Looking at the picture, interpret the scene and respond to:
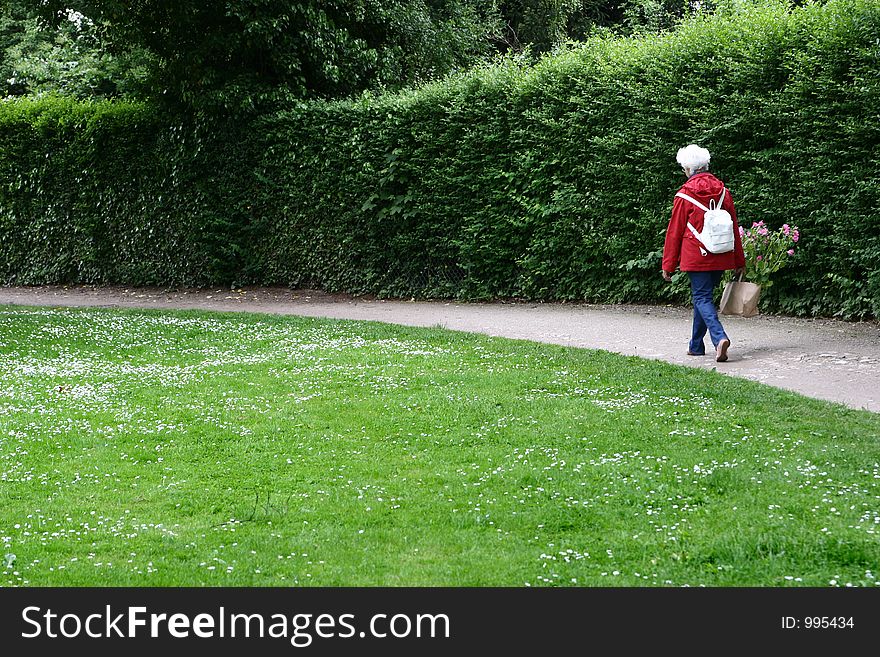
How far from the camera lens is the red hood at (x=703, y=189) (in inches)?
367

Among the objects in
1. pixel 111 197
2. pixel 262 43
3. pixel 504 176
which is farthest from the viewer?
pixel 111 197

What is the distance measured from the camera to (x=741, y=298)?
382 inches

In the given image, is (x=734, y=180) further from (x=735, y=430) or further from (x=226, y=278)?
(x=226, y=278)

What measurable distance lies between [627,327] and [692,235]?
8.84ft

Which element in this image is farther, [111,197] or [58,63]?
[58,63]

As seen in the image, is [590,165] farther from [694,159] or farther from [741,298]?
[741,298]

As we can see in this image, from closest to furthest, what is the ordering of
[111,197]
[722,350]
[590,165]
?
[722,350] → [590,165] → [111,197]

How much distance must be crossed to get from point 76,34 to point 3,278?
5.14m

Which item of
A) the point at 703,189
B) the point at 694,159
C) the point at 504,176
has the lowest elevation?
the point at 504,176

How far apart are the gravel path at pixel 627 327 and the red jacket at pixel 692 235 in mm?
890

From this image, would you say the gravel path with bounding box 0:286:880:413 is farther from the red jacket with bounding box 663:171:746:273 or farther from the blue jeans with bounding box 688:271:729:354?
the red jacket with bounding box 663:171:746:273

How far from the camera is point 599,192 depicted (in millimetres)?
13703

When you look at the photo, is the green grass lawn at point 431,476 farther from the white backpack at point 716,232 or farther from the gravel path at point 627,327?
the white backpack at point 716,232

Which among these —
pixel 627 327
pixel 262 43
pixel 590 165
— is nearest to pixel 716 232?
pixel 627 327
